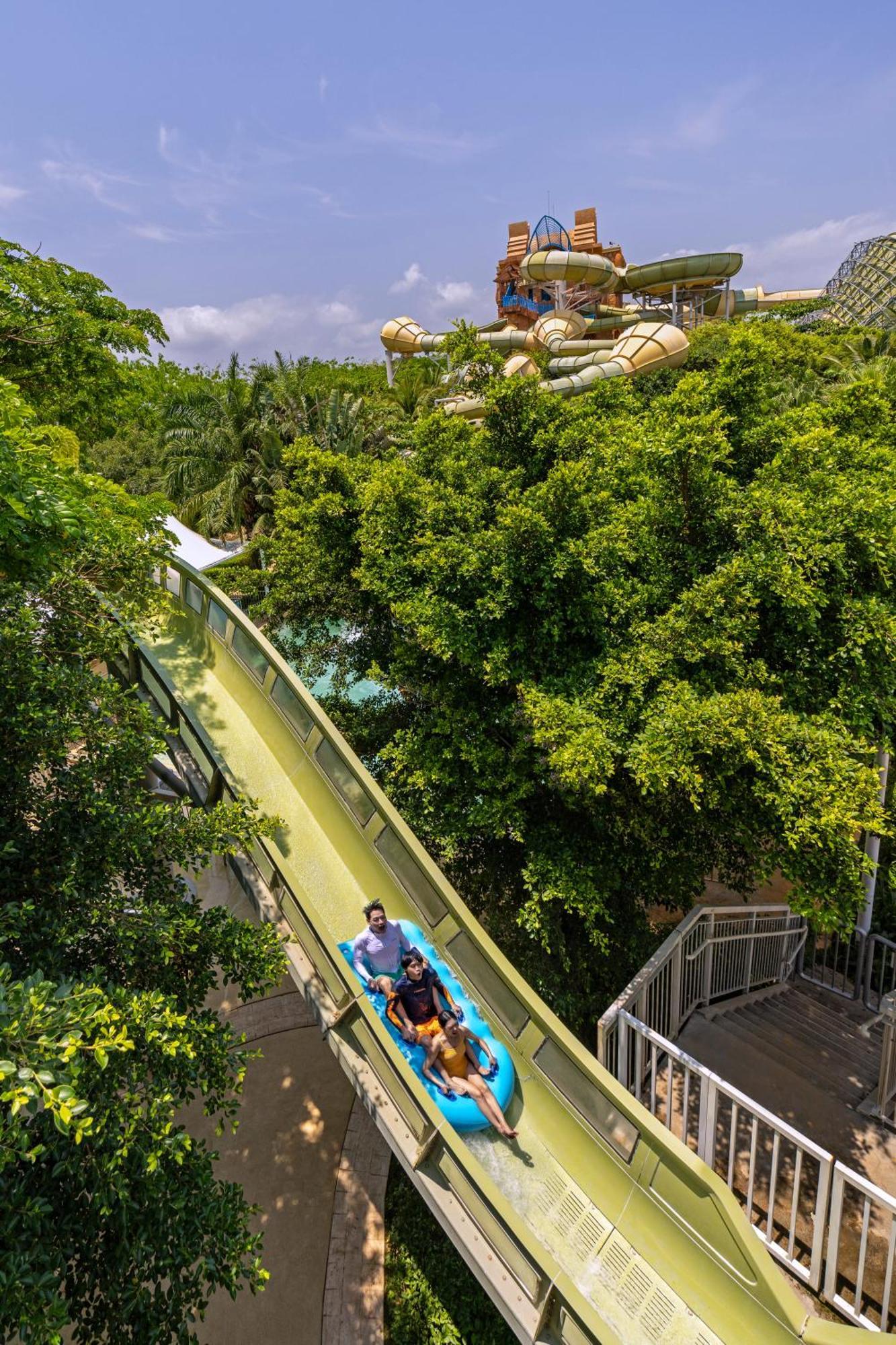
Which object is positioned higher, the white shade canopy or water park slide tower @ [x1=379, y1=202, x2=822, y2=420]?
water park slide tower @ [x1=379, y1=202, x2=822, y2=420]

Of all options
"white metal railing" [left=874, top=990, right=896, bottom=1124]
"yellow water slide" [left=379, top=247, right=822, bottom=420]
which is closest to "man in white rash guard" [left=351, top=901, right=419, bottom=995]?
"white metal railing" [left=874, top=990, right=896, bottom=1124]

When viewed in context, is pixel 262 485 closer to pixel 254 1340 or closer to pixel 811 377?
pixel 811 377

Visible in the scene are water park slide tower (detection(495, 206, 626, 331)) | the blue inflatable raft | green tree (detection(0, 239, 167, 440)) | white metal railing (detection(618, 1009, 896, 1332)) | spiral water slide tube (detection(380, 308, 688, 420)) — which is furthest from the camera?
water park slide tower (detection(495, 206, 626, 331))

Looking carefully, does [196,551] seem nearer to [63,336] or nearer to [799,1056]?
[63,336]

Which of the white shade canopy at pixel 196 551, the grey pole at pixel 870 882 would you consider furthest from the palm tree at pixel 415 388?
the grey pole at pixel 870 882

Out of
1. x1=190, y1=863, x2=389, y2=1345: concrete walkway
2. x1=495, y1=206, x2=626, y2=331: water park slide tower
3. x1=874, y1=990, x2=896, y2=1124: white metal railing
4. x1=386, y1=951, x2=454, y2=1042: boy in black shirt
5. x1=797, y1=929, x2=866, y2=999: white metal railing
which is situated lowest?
x1=190, y1=863, x2=389, y2=1345: concrete walkway

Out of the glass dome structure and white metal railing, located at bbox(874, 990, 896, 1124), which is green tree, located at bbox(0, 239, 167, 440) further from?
the glass dome structure

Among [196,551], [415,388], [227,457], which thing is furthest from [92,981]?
[415,388]
